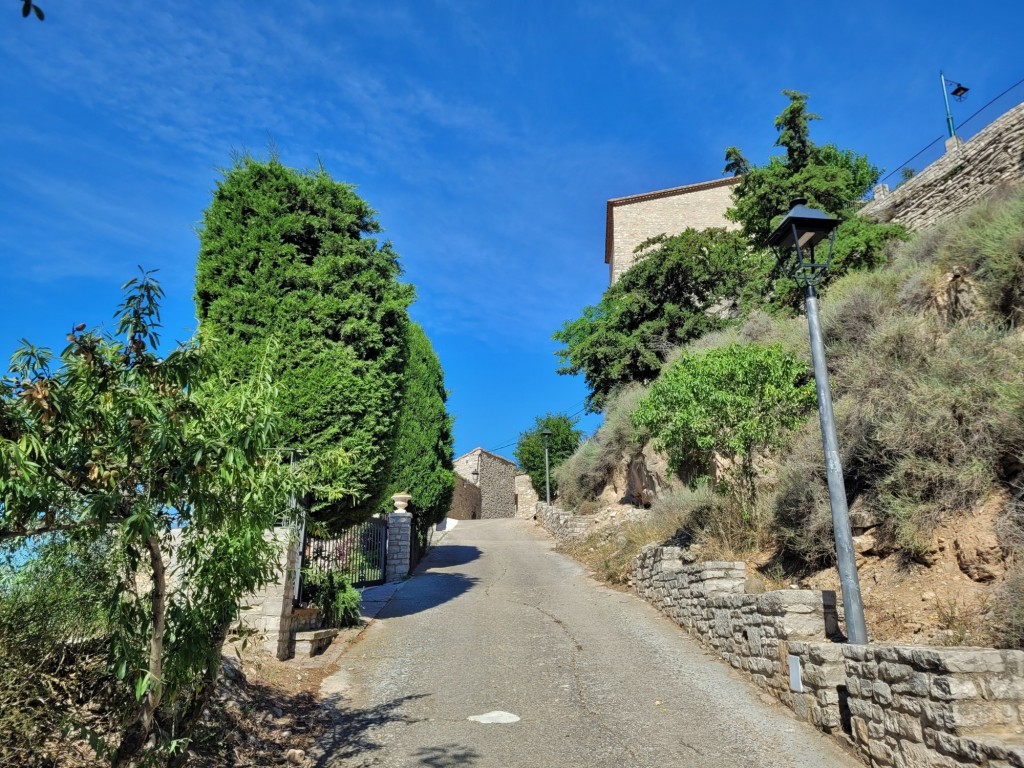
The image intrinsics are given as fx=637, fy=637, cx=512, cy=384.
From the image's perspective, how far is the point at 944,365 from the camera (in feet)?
23.6

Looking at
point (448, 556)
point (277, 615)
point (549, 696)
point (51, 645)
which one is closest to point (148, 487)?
point (51, 645)

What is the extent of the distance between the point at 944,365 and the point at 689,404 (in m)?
3.37

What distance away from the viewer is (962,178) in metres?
15.5

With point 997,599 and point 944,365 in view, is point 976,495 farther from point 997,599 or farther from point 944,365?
point 944,365

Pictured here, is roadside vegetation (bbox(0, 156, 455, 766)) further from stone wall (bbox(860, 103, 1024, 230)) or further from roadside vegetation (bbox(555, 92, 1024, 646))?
stone wall (bbox(860, 103, 1024, 230))

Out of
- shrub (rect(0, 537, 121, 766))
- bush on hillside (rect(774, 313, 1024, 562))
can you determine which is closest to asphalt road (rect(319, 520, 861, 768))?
shrub (rect(0, 537, 121, 766))

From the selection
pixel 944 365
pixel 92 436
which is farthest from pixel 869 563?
pixel 92 436

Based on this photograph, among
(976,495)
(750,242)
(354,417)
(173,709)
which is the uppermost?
(750,242)

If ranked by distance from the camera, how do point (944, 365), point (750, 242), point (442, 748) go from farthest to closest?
point (750, 242)
point (944, 365)
point (442, 748)

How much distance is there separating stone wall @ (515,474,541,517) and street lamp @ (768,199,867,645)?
99.4ft

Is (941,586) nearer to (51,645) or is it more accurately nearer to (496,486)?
(51,645)

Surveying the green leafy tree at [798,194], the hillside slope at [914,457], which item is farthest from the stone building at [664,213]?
the hillside slope at [914,457]

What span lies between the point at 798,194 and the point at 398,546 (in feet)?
44.8

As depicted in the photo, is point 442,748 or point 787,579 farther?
point 787,579
